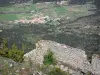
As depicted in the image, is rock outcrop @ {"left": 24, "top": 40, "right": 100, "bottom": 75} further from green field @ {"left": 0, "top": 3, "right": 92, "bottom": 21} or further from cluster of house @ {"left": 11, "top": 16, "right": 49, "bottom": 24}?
green field @ {"left": 0, "top": 3, "right": 92, "bottom": 21}

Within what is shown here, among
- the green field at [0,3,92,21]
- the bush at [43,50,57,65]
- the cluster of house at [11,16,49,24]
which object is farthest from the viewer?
the green field at [0,3,92,21]

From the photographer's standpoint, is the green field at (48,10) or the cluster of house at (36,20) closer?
the cluster of house at (36,20)

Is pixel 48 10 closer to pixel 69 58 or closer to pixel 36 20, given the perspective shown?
pixel 36 20

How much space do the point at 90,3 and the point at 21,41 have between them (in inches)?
562

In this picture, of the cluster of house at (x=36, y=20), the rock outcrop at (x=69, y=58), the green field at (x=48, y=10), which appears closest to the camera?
the rock outcrop at (x=69, y=58)

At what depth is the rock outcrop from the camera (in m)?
12.6

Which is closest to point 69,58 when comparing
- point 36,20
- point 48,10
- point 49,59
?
point 49,59

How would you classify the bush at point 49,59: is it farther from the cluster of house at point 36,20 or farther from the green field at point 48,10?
the green field at point 48,10

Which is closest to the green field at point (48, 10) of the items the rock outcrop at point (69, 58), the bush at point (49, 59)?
the rock outcrop at point (69, 58)

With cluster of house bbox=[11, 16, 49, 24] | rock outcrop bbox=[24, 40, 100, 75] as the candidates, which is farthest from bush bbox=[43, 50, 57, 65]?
cluster of house bbox=[11, 16, 49, 24]

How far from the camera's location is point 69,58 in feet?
43.5

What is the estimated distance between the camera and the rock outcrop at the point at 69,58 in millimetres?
12648

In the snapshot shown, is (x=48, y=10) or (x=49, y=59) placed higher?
(x=49, y=59)

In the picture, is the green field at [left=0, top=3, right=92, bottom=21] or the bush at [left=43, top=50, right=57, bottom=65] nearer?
the bush at [left=43, top=50, right=57, bottom=65]
